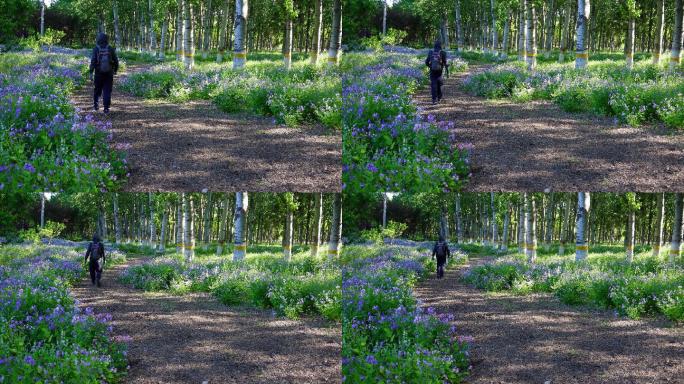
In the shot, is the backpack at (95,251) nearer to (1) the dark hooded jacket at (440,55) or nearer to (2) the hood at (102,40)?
(2) the hood at (102,40)

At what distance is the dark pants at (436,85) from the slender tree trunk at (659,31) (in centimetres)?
366

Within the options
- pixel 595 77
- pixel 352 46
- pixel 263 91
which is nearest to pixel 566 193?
pixel 595 77

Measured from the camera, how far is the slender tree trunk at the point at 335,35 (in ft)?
31.9

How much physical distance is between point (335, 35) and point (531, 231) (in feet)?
13.4

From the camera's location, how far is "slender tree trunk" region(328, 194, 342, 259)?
28.9 feet

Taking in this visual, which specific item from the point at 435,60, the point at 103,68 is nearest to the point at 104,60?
the point at 103,68

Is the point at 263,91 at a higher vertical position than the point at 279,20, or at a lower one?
lower

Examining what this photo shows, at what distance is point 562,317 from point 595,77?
13.0 ft

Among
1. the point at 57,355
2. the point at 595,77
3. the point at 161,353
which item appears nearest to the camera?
the point at 57,355

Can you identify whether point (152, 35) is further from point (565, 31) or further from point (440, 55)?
point (565, 31)

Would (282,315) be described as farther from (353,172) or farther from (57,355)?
(57,355)

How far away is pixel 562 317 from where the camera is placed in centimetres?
951

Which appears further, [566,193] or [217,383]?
[566,193]

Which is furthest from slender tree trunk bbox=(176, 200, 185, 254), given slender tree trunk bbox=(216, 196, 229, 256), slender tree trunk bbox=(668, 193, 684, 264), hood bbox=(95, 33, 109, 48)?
slender tree trunk bbox=(668, 193, 684, 264)
